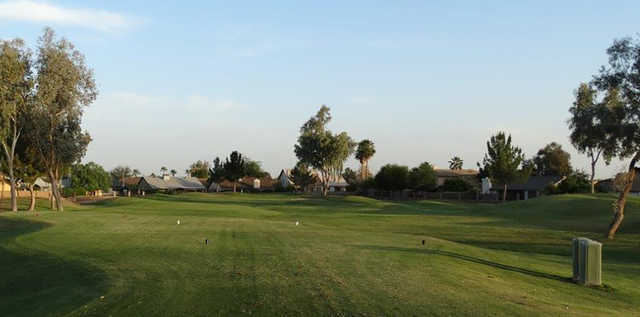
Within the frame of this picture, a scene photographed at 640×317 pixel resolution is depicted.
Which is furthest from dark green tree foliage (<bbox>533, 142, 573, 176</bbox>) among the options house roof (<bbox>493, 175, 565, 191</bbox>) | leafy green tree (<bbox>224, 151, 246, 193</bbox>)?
leafy green tree (<bbox>224, 151, 246, 193</bbox>)

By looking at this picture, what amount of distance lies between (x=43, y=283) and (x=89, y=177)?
131 meters

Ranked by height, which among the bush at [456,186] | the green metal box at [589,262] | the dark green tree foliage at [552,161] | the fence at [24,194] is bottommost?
the fence at [24,194]

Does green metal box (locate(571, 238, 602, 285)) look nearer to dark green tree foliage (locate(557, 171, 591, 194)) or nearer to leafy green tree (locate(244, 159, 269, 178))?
dark green tree foliage (locate(557, 171, 591, 194))

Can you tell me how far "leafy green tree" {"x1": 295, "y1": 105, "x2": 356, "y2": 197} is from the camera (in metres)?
112

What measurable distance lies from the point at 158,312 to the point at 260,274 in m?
3.71

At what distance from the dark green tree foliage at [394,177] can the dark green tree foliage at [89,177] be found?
73.4m

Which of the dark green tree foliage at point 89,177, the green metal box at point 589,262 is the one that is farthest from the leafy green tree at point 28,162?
the dark green tree foliage at point 89,177

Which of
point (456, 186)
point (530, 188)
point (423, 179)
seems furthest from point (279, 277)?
point (530, 188)

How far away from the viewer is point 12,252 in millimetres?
19578

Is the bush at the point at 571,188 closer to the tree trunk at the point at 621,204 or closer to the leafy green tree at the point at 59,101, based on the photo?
the tree trunk at the point at 621,204

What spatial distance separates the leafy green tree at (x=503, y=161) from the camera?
93562 millimetres

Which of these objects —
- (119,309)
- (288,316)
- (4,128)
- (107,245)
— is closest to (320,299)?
(288,316)

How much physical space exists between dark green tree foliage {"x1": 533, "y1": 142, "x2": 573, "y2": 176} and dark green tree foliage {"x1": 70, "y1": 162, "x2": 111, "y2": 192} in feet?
375

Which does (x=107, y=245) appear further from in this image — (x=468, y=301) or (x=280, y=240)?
(x=468, y=301)
